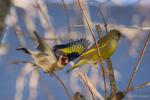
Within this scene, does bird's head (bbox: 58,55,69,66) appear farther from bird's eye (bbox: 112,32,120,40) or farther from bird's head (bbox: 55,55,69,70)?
bird's eye (bbox: 112,32,120,40)

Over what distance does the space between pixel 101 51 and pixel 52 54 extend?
0.27 ft

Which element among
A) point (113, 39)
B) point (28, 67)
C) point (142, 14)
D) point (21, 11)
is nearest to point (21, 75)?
point (28, 67)

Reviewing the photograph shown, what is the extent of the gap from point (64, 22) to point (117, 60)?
1.17ft

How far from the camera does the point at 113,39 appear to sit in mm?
589

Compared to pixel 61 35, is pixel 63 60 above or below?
above

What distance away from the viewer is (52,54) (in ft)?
1.83

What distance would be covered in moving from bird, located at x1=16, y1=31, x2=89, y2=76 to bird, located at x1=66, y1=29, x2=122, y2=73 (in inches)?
0.6

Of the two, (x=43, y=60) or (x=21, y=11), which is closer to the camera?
(x=43, y=60)

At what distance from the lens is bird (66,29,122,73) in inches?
21.3

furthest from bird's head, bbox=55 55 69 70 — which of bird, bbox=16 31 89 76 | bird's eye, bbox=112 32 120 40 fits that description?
bird's eye, bbox=112 32 120 40

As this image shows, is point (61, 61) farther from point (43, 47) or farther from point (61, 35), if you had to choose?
point (61, 35)

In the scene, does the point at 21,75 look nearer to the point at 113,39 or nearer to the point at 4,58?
the point at 4,58

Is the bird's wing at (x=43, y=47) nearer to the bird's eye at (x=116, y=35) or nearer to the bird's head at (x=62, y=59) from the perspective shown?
the bird's head at (x=62, y=59)

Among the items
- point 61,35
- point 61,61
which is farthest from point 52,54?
point 61,35
